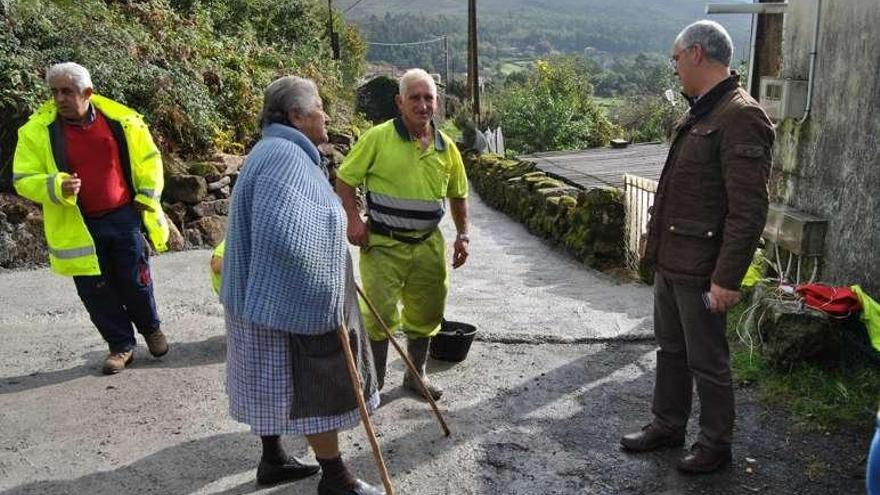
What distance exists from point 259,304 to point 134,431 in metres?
1.75

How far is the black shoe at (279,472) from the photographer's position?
3592mm

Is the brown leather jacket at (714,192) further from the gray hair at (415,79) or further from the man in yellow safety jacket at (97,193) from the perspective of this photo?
the man in yellow safety jacket at (97,193)

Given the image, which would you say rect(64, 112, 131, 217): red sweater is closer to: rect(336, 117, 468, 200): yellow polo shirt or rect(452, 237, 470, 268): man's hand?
rect(336, 117, 468, 200): yellow polo shirt

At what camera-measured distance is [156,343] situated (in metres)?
5.25

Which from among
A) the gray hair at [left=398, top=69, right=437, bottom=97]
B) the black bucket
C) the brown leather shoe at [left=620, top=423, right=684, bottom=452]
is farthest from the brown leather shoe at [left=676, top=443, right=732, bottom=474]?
the gray hair at [left=398, top=69, right=437, bottom=97]

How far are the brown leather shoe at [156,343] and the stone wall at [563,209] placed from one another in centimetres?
499

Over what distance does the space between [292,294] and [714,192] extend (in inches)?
74.7

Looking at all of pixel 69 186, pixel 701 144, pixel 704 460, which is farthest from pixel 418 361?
pixel 69 186

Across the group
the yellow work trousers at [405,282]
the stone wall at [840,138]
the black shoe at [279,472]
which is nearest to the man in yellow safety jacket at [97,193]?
the yellow work trousers at [405,282]

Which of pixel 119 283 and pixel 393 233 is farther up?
pixel 393 233

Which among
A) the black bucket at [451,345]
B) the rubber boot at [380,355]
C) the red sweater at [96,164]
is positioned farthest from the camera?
the black bucket at [451,345]

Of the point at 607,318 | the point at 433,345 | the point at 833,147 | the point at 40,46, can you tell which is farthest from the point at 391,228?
the point at 40,46

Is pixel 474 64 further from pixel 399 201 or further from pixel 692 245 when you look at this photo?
pixel 692 245

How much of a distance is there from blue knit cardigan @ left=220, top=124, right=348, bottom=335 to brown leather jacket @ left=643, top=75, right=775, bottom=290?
1564 millimetres
